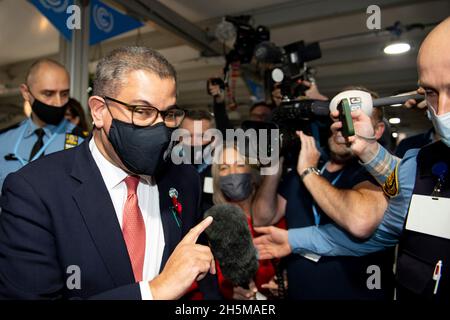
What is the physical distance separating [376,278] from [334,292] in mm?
209

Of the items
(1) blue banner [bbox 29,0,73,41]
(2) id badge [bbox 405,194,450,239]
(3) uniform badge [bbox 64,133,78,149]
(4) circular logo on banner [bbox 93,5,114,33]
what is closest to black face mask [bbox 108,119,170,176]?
(2) id badge [bbox 405,194,450,239]

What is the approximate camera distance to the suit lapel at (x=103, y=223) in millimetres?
1055

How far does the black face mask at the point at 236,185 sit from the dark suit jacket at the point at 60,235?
110 centimetres

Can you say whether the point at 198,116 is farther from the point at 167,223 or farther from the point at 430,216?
the point at 430,216

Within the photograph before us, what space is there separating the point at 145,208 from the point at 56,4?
236 cm

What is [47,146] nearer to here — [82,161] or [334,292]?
[82,161]

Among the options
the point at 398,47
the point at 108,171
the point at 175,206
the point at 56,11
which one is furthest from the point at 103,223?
the point at 398,47

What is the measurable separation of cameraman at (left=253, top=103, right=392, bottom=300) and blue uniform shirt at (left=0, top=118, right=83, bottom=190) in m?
1.32

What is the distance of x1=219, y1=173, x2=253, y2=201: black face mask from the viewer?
215 centimetres

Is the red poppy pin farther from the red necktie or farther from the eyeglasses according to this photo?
the eyeglasses

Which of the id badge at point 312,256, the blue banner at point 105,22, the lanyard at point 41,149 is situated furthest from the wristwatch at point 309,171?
the blue banner at point 105,22

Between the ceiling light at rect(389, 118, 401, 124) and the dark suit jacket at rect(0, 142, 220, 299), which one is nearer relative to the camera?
the dark suit jacket at rect(0, 142, 220, 299)

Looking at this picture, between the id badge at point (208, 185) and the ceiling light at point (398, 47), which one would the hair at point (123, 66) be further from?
the ceiling light at point (398, 47)

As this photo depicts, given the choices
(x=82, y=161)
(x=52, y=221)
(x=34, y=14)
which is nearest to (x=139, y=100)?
(x=82, y=161)
